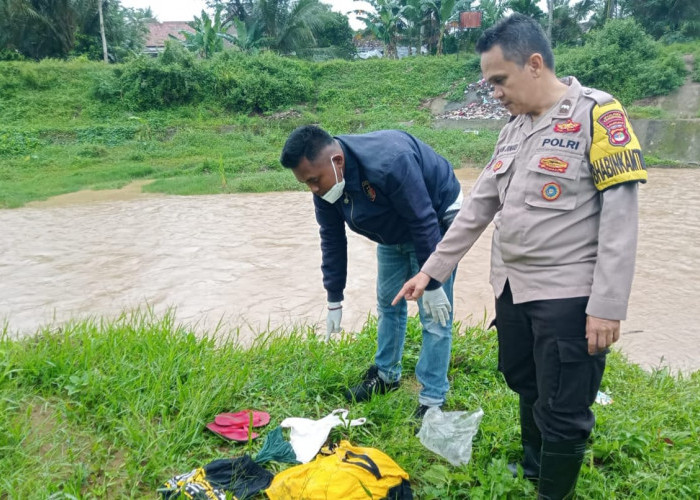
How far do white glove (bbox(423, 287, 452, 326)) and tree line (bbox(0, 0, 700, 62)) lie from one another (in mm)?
24915

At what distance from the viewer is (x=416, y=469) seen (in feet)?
7.06

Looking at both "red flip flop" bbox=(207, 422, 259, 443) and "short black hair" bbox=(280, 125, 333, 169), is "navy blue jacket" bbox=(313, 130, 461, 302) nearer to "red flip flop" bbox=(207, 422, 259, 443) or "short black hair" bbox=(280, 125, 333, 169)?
"short black hair" bbox=(280, 125, 333, 169)

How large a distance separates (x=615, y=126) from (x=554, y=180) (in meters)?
0.22

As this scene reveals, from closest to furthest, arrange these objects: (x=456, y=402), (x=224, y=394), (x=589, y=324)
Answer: (x=589, y=324) < (x=224, y=394) < (x=456, y=402)

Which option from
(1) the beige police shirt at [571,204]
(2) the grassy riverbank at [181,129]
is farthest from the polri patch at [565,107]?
(2) the grassy riverbank at [181,129]

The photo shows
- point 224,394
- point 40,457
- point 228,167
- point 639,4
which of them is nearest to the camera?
point 40,457

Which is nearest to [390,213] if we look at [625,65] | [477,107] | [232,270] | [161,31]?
[232,270]

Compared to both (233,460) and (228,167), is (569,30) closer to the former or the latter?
(228,167)

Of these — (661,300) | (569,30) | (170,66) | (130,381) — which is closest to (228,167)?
(170,66)

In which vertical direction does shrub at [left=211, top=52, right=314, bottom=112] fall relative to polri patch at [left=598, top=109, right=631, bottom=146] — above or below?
above

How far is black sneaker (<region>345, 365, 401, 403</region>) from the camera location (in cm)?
276

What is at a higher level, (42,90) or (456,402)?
(42,90)

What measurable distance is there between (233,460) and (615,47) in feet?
68.9

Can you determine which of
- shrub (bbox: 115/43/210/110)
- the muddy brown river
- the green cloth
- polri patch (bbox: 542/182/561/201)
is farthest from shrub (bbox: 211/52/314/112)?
polri patch (bbox: 542/182/561/201)
